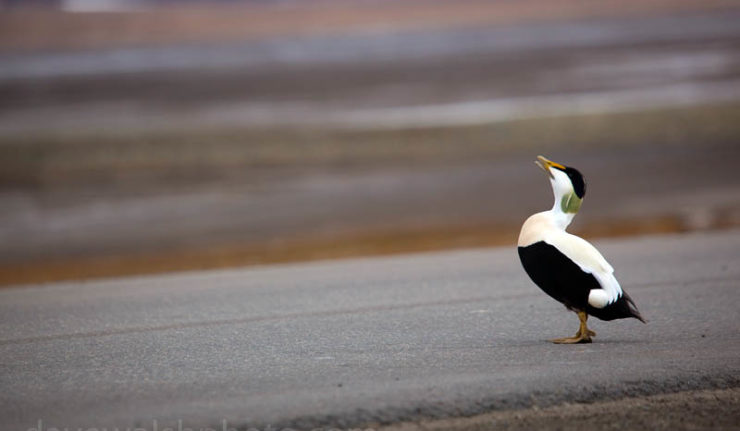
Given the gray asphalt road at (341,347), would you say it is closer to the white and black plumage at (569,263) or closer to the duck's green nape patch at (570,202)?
the white and black plumage at (569,263)

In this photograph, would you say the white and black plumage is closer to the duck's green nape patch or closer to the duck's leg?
the duck's green nape patch

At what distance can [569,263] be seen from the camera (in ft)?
18.0

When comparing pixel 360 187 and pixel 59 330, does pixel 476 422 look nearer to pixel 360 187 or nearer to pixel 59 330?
pixel 59 330

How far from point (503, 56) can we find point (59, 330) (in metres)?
25.3

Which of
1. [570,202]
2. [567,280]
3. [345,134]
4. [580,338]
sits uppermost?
[345,134]

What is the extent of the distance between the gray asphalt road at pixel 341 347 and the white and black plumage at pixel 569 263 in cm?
33

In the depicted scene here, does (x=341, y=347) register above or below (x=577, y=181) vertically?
below

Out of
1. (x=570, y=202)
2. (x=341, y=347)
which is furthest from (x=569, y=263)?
(x=341, y=347)

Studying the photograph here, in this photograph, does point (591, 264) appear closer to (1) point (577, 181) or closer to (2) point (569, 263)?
(2) point (569, 263)

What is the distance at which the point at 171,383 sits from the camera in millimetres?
5359

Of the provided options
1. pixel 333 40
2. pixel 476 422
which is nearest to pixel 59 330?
pixel 476 422

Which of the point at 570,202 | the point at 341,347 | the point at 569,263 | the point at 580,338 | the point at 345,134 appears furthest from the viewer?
the point at 345,134

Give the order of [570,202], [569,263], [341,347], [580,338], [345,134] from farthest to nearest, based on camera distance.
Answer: [345,134] → [341,347] → [580,338] → [570,202] → [569,263]

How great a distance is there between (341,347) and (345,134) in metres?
15.4
